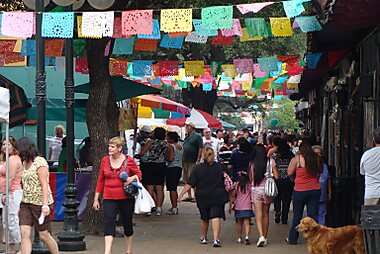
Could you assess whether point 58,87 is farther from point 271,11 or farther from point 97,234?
point 97,234

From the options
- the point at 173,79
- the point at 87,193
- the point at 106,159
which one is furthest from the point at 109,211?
the point at 173,79

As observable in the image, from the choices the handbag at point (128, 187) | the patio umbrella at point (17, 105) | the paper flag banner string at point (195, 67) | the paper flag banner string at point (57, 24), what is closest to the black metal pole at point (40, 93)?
the paper flag banner string at point (57, 24)

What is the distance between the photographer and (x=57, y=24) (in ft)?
42.2

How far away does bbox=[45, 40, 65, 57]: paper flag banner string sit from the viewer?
1614 cm

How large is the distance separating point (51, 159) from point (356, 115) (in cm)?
846

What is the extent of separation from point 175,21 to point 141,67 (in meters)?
5.33

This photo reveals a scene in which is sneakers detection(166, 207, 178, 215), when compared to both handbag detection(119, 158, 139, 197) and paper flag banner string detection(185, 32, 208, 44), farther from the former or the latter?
handbag detection(119, 158, 139, 197)

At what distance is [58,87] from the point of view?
23.2 meters

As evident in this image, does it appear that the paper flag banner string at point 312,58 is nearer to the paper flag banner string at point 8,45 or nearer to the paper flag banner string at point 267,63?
the paper flag banner string at point 267,63

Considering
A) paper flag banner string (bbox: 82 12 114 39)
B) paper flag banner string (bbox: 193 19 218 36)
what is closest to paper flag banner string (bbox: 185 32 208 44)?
paper flag banner string (bbox: 193 19 218 36)

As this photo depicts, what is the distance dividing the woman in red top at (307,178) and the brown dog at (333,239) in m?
1.88

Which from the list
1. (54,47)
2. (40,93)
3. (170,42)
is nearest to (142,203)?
(40,93)

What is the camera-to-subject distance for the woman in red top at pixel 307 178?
43.3ft

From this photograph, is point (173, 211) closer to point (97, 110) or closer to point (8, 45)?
point (97, 110)
